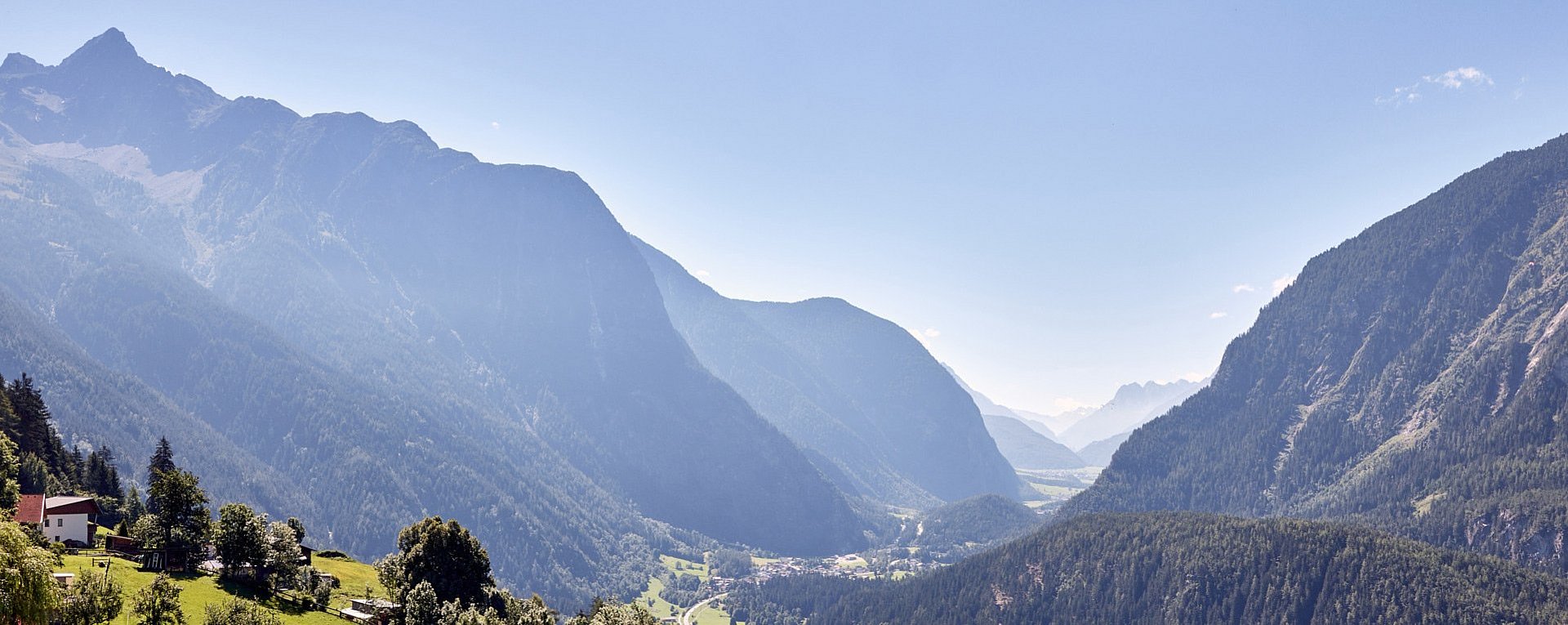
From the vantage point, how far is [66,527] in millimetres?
89750

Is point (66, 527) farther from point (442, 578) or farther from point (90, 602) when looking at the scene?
point (90, 602)

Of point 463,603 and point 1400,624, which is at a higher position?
point 463,603

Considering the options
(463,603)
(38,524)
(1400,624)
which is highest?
(38,524)

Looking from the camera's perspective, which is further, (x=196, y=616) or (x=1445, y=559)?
(x=1445, y=559)

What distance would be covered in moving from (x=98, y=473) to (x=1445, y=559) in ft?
850

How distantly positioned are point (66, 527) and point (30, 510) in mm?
3976

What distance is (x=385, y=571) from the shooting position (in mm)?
93875

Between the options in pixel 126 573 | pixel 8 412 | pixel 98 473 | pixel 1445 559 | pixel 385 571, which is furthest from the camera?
pixel 1445 559

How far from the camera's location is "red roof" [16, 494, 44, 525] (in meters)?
84.5

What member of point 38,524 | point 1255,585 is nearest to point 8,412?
point 38,524

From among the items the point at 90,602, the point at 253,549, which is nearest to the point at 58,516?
the point at 253,549

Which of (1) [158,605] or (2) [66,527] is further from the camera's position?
(2) [66,527]

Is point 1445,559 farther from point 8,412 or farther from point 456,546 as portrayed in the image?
point 8,412

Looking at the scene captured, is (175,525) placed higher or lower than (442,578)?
higher
